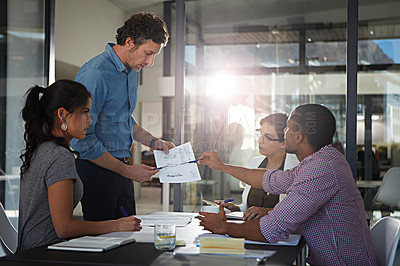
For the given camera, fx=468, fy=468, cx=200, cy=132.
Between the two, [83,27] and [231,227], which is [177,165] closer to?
[231,227]

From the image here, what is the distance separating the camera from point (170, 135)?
3834mm

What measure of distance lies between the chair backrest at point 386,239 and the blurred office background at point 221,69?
1450 millimetres

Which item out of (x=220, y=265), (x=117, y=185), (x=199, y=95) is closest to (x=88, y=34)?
(x=199, y=95)

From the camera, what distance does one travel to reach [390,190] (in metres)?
3.75

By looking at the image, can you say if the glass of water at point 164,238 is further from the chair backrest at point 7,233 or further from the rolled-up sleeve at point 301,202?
the chair backrest at point 7,233

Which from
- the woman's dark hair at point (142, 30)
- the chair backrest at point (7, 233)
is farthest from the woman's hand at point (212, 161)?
the chair backrest at point (7, 233)

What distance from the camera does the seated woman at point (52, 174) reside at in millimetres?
1807

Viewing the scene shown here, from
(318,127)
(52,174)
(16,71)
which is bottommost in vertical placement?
(52,174)

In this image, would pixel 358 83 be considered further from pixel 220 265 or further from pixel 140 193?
pixel 220 265

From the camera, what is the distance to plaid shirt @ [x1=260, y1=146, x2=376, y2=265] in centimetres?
187

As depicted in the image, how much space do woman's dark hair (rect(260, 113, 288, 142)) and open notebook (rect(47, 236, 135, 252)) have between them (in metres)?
1.71

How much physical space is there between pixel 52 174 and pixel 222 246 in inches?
28.4

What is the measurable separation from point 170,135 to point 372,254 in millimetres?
2170

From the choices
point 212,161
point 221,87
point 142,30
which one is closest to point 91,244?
point 212,161
